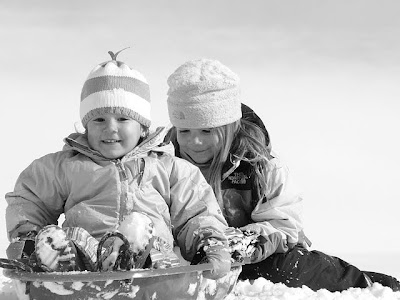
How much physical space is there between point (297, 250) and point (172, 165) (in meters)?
1.05

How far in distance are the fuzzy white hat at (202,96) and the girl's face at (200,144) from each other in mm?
50

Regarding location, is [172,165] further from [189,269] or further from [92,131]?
[189,269]

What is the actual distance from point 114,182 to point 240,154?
3.41 feet

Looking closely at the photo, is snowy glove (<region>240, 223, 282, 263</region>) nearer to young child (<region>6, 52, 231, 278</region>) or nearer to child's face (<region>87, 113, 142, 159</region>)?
young child (<region>6, 52, 231, 278</region>)

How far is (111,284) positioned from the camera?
2668 millimetres

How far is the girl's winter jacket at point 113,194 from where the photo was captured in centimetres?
321

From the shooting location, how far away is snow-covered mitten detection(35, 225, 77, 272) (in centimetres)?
269

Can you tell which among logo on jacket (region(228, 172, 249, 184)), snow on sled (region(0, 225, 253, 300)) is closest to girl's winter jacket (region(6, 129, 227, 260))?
snow on sled (region(0, 225, 253, 300))

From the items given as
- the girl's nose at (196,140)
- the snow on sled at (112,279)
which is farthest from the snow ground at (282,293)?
the girl's nose at (196,140)

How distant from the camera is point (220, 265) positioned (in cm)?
289

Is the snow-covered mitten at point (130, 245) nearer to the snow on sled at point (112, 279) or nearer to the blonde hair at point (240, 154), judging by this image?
the snow on sled at point (112, 279)

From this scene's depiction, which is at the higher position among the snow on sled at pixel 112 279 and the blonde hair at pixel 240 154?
the blonde hair at pixel 240 154

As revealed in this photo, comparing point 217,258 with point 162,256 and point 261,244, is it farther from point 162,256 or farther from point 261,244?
point 261,244

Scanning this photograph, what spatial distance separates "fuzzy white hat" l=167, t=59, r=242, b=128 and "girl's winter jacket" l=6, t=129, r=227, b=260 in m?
0.72
